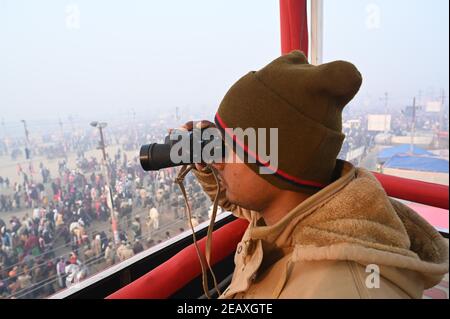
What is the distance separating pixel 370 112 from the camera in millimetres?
1992

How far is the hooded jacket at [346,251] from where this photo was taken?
53 centimetres

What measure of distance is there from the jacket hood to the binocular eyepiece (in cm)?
24

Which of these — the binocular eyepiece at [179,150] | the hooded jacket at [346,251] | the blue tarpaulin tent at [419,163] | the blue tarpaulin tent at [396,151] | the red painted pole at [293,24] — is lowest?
the blue tarpaulin tent at [419,163]

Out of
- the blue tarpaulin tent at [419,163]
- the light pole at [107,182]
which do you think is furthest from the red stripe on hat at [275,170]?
the blue tarpaulin tent at [419,163]

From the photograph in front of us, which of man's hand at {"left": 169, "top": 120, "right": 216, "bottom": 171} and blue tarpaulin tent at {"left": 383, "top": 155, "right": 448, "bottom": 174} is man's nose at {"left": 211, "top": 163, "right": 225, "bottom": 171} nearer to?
man's hand at {"left": 169, "top": 120, "right": 216, "bottom": 171}

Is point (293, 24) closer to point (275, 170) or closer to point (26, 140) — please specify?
point (275, 170)

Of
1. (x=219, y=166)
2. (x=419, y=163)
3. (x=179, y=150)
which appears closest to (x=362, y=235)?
(x=219, y=166)

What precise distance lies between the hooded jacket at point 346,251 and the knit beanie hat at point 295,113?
2.8 inches

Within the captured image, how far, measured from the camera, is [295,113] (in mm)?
Answer: 647

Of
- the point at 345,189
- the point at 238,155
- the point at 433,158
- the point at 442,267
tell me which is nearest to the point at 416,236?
the point at 442,267

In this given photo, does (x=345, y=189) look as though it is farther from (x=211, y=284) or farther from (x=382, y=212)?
(x=211, y=284)

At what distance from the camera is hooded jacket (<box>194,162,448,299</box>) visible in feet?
1.73

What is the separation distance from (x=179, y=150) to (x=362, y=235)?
460mm

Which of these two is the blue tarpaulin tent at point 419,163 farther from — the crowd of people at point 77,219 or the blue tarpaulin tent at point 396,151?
the crowd of people at point 77,219
